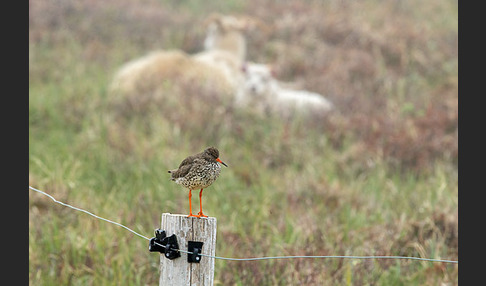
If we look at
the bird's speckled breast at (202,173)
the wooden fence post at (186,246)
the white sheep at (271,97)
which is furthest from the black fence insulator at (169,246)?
the white sheep at (271,97)

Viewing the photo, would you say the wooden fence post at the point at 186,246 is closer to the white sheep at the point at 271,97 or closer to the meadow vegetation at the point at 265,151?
the meadow vegetation at the point at 265,151

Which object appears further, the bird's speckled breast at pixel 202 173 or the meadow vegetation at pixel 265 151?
the meadow vegetation at pixel 265 151

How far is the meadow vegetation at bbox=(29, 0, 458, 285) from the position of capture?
5.43 meters

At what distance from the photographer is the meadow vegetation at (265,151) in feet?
17.8

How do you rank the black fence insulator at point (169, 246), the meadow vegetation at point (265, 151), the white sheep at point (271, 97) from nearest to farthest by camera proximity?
the black fence insulator at point (169, 246) → the meadow vegetation at point (265, 151) → the white sheep at point (271, 97)

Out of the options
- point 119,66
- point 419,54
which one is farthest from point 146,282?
point 419,54

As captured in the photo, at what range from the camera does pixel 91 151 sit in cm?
814

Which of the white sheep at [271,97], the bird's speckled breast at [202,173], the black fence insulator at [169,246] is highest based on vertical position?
the white sheep at [271,97]

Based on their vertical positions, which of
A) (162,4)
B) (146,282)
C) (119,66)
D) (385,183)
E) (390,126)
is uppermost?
(162,4)

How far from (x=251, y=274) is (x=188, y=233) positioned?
183cm

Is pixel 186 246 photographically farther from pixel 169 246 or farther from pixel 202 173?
pixel 202 173

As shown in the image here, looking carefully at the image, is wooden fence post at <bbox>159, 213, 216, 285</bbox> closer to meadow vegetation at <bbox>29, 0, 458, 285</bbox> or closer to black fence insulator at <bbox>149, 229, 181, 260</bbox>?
black fence insulator at <bbox>149, 229, 181, 260</bbox>

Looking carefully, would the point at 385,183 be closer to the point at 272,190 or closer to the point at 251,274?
the point at 272,190

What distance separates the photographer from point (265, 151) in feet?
28.6
